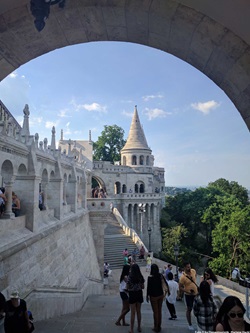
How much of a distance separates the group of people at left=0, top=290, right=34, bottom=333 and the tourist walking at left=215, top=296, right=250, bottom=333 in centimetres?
248

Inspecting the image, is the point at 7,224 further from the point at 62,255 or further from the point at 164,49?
the point at 164,49

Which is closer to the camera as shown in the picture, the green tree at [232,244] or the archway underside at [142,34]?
the archway underside at [142,34]

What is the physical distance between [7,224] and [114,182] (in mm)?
34605

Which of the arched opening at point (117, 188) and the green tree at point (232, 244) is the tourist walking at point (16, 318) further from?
the arched opening at point (117, 188)

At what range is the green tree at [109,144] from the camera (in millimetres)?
51031

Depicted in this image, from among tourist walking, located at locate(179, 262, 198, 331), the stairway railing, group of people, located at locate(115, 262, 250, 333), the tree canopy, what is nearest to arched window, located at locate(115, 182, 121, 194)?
the tree canopy

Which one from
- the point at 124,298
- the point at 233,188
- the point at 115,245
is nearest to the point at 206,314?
the point at 124,298

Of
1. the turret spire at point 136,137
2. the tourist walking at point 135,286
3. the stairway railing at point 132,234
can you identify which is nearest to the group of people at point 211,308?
the tourist walking at point 135,286

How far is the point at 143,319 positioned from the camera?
693cm

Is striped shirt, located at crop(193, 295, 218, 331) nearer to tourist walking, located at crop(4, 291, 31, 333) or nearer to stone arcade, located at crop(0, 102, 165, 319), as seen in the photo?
tourist walking, located at crop(4, 291, 31, 333)

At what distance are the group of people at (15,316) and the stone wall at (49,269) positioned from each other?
2.16m

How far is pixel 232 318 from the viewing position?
261cm

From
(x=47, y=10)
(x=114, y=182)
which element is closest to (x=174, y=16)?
(x=47, y=10)

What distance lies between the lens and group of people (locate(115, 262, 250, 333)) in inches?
104
